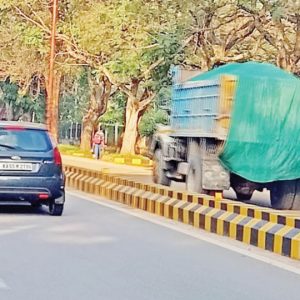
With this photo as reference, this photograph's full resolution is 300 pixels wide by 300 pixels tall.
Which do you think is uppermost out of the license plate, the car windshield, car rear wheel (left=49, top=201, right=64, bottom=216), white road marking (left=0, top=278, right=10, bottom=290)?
the car windshield

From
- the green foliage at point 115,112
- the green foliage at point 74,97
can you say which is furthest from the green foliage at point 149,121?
the green foliage at point 115,112

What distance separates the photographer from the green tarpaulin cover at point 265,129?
16781mm

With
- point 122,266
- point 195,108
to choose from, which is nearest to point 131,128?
point 195,108

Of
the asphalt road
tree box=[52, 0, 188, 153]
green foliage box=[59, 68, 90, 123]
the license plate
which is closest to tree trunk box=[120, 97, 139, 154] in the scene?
tree box=[52, 0, 188, 153]

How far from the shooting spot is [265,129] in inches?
663

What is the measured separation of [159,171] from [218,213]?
775 cm

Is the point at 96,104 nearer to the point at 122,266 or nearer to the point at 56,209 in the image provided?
the point at 56,209

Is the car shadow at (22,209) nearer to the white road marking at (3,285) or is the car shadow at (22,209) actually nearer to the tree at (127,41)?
the white road marking at (3,285)

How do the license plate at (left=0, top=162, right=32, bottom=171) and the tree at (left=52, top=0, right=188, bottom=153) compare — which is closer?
the license plate at (left=0, top=162, right=32, bottom=171)

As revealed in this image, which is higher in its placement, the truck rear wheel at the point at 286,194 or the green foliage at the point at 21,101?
the green foliage at the point at 21,101

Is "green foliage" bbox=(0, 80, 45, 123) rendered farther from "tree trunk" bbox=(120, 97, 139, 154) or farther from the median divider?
the median divider

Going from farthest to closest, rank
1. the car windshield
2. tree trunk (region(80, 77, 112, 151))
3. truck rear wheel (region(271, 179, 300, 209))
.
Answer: tree trunk (region(80, 77, 112, 151)) → truck rear wheel (region(271, 179, 300, 209)) → the car windshield

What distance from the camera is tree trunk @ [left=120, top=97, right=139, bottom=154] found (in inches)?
1656

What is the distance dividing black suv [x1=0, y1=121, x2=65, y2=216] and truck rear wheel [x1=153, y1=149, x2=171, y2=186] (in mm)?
6065
